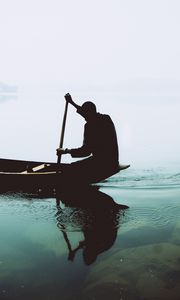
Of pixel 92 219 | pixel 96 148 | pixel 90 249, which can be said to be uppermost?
pixel 96 148

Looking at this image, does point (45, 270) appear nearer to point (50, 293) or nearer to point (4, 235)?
point (50, 293)

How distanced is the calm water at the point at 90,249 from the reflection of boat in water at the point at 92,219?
0.06 ft

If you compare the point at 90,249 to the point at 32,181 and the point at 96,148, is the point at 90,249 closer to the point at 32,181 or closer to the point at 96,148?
the point at 96,148

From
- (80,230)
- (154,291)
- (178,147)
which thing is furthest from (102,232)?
(178,147)

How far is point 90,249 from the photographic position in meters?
6.38

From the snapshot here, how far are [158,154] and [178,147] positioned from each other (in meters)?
3.48

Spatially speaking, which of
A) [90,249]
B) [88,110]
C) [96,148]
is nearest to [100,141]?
[96,148]

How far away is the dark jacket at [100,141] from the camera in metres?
10.0

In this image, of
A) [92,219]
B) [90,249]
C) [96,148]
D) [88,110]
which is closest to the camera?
[90,249]

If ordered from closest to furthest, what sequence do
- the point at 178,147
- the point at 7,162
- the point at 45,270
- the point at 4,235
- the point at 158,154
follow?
the point at 45,270 < the point at 4,235 < the point at 7,162 < the point at 158,154 < the point at 178,147

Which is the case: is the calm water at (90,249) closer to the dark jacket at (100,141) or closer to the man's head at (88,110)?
the dark jacket at (100,141)

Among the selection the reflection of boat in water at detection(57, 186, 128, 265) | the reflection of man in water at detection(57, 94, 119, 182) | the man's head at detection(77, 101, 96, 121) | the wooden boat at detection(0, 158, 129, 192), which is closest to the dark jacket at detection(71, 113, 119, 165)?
the reflection of man in water at detection(57, 94, 119, 182)

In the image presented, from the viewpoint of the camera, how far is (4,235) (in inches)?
283

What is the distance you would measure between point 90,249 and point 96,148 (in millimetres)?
4351
